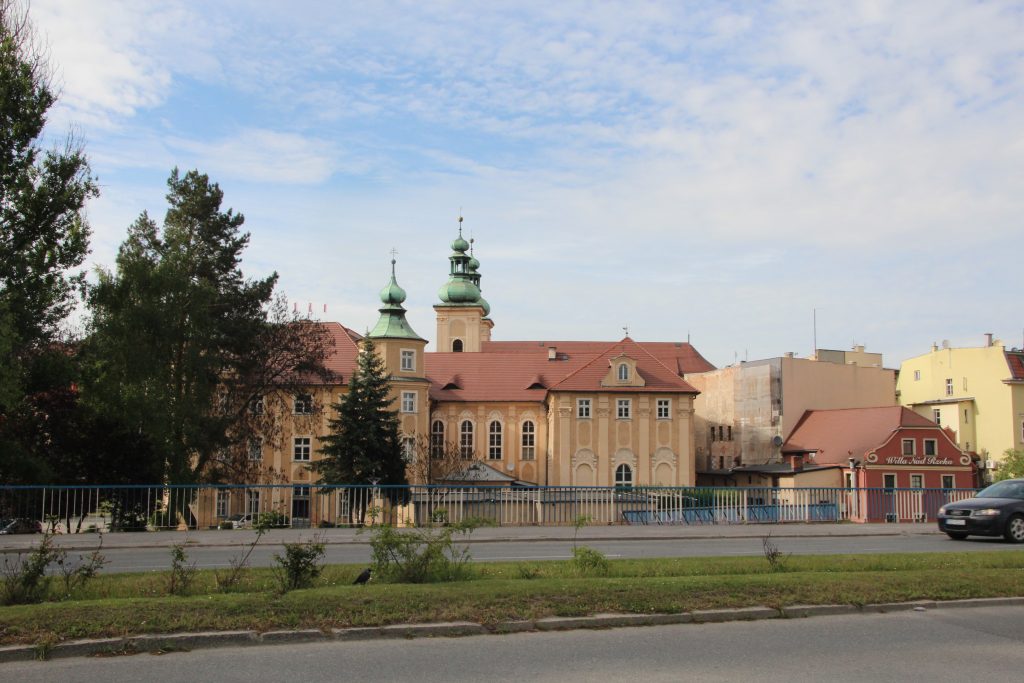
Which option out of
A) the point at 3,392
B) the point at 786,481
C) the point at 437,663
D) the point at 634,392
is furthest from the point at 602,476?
the point at 437,663

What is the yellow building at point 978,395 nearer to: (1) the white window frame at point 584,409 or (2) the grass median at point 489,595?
(1) the white window frame at point 584,409

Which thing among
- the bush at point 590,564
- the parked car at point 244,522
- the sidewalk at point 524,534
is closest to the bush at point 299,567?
the bush at point 590,564

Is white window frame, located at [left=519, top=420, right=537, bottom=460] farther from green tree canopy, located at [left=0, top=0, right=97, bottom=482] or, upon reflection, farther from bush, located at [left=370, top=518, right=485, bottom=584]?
bush, located at [left=370, top=518, right=485, bottom=584]

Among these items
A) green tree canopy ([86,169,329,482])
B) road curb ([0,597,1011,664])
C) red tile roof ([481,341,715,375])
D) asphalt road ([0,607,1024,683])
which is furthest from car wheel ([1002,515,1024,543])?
red tile roof ([481,341,715,375])

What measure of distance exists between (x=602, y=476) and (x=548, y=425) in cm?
719

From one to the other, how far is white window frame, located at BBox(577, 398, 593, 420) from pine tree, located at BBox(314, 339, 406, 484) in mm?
18347

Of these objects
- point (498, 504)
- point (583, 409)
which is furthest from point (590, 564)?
point (583, 409)

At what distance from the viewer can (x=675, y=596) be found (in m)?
11.1

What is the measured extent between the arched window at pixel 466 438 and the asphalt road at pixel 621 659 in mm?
66553

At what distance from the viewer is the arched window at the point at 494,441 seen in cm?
7669

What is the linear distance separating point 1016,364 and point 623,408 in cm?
3310

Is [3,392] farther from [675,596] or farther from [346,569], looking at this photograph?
[675,596]

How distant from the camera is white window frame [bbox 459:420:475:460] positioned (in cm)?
7650

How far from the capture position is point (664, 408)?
71.5 meters
